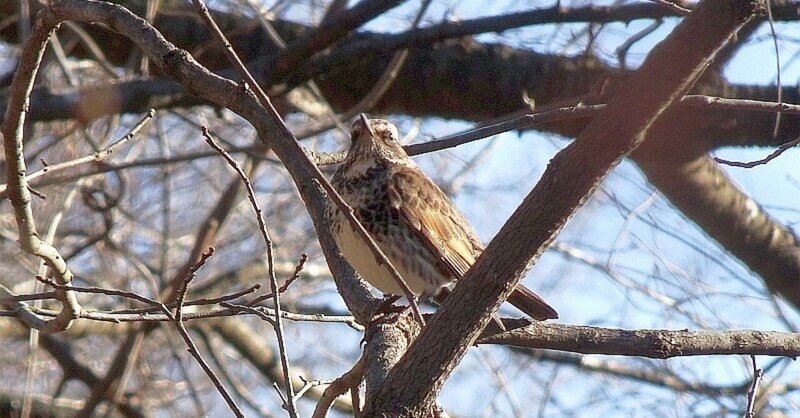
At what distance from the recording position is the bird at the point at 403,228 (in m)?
4.21

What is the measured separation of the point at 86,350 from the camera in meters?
10.0

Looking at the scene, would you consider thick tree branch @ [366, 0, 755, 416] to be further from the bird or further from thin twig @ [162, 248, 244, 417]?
the bird

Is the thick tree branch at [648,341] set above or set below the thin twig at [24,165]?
above

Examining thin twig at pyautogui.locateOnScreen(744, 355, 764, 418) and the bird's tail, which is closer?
thin twig at pyautogui.locateOnScreen(744, 355, 764, 418)

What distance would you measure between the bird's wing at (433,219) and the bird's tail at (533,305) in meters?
0.30

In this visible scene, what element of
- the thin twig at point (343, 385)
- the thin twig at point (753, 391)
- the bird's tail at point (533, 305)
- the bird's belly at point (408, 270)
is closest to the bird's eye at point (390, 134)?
the bird's belly at point (408, 270)

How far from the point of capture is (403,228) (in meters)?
4.53

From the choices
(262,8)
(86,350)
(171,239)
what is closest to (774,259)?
(262,8)

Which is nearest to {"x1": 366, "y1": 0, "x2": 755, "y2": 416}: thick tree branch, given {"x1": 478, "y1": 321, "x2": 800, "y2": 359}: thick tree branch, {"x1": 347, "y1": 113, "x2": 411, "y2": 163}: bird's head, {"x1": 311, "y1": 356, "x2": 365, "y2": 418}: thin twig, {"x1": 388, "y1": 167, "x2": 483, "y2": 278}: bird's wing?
{"x1": 311, "y1": 356, "x2": 365, "y2": 418}: thin twig

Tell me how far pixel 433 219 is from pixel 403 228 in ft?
0.60

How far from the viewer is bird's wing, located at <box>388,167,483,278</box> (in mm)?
4508

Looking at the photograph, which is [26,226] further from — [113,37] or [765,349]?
[113,37]

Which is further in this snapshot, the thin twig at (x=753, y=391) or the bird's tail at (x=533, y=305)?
the bird's tail at (x=533, y=305)

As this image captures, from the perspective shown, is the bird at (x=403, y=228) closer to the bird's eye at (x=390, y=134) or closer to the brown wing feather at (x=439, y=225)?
the brown wing feather at (x=439, y=225)
